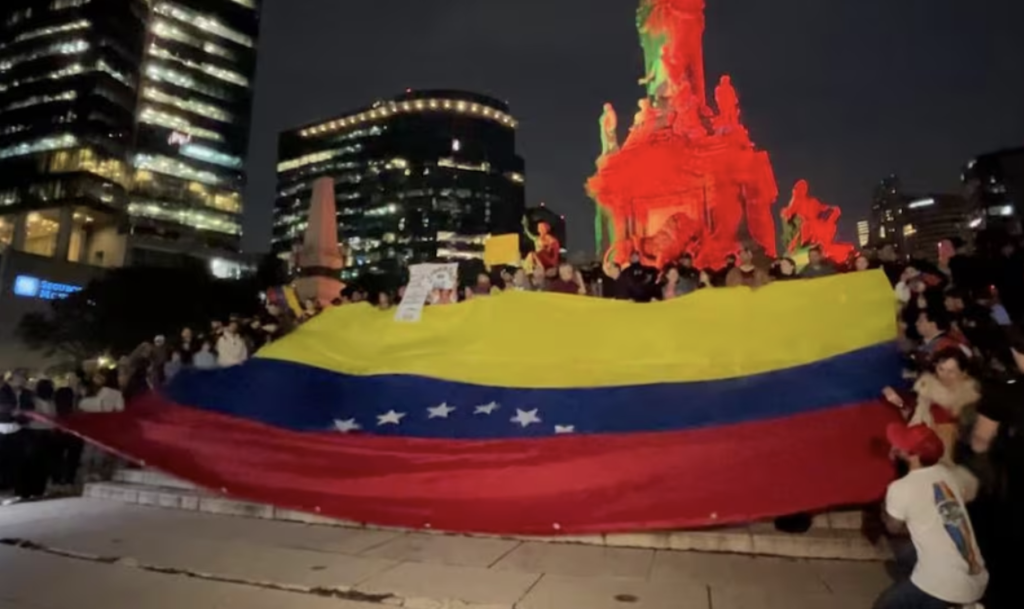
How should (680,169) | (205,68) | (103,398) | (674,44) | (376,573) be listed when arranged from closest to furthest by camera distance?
(376,573) < (103,398) < (680,169) < (674,44) < (205,68)

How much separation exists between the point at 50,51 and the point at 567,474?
4253 inches

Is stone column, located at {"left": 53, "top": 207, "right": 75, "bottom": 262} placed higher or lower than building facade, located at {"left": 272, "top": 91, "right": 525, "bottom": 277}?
lower

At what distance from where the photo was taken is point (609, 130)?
32.4 meters

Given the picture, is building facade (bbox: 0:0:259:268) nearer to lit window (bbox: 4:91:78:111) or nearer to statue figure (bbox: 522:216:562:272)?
lit window (bbox: 4:91:78:111)

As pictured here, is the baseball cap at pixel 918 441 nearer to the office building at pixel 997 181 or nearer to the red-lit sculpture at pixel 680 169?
the red-lit sculpture at pixel 680 169

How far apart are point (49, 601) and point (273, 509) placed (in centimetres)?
286

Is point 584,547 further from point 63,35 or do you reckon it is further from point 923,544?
point 63,35

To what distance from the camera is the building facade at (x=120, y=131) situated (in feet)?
268

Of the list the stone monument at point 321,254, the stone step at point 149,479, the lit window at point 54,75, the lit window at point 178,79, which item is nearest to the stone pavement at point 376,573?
the stone step at point 149,479

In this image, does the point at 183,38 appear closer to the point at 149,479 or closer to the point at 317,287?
the point at 317,287

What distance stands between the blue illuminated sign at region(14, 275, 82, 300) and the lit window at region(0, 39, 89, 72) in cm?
4665

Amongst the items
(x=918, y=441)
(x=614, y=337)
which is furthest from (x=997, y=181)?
(x=918, y=441)

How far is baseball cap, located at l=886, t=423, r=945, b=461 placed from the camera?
3.54 meters

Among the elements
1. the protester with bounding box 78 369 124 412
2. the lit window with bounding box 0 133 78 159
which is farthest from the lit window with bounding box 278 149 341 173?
the protester with bounding box 78 369 124 412
